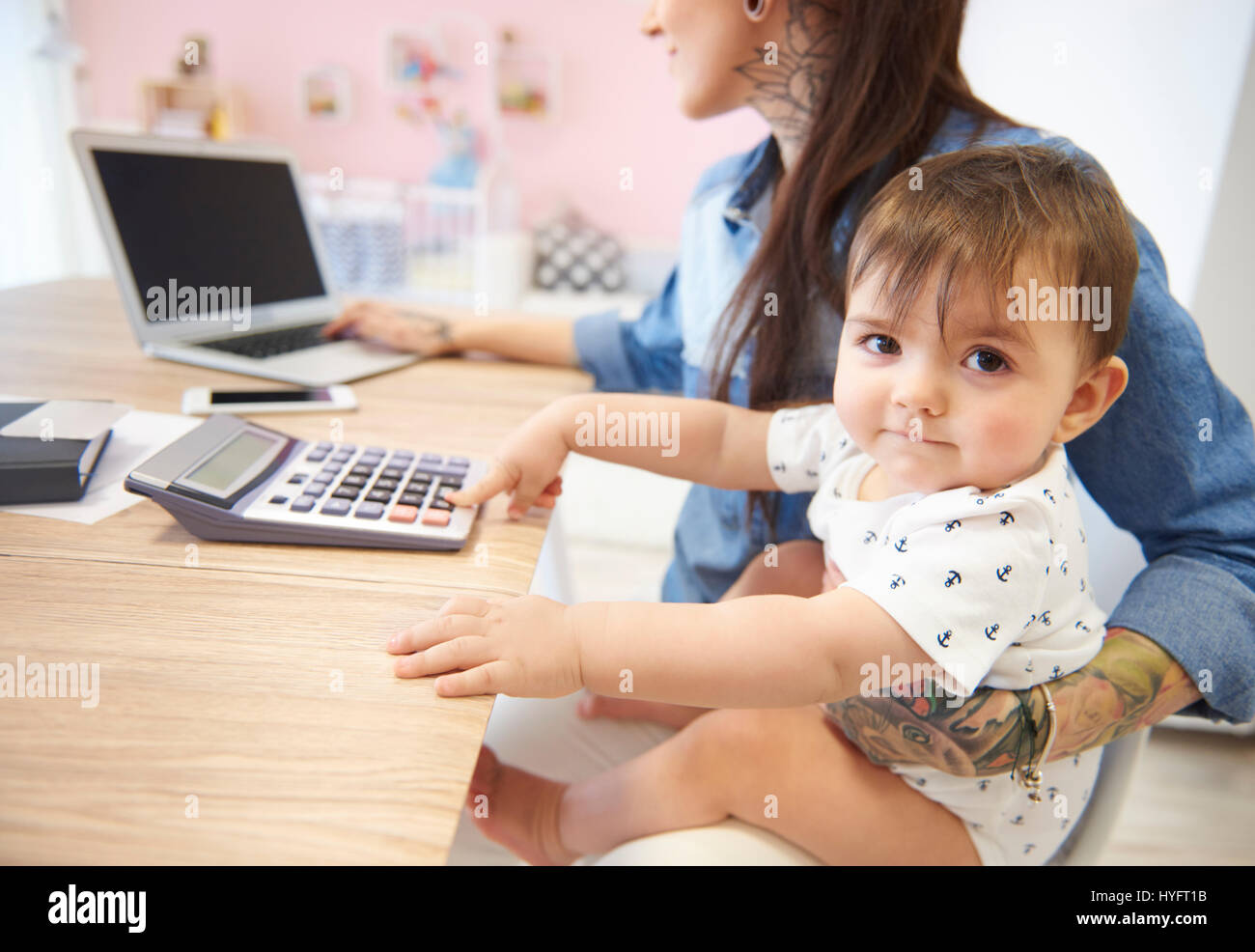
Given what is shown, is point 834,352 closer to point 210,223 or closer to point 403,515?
point 403,515

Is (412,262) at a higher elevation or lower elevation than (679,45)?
lower

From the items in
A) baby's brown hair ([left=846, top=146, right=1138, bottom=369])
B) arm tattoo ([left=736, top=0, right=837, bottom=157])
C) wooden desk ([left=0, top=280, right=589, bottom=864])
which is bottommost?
wooden desk ([left=0, top=280, right=589, bottom=864])

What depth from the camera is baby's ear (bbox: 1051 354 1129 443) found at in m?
0.64

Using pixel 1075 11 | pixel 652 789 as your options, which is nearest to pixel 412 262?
pixel 1075 11

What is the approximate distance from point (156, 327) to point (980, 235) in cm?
108

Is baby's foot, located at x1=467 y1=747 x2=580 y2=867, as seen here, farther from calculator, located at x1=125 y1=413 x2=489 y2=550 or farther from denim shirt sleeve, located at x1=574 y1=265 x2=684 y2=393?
denim shirt sleeve, located at x1=574 y1=265 x2=684 y2=393

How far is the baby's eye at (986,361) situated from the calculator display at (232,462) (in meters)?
0.61

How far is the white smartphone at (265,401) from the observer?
97cm

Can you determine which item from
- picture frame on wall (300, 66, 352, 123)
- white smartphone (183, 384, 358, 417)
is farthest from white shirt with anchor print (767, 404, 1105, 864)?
picture frame on wall (300, 66, 352, 123)

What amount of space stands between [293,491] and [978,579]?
1.84ft

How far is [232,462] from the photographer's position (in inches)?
28.2

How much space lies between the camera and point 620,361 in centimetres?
124

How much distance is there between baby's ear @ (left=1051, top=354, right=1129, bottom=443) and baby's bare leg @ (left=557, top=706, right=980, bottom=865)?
1.11 feet
